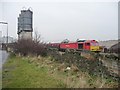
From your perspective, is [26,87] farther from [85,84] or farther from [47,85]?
[85,84]

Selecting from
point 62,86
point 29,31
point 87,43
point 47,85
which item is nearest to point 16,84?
point 47,85

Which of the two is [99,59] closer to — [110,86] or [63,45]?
[110,86]

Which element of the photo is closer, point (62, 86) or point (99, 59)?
point (62, 86)

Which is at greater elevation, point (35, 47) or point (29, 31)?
point (29, 31)

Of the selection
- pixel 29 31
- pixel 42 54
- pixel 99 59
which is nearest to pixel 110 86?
pixel 99 59

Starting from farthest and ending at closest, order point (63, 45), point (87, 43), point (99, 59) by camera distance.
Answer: point (63, 45)
point (87, 43)
point (99, 59)

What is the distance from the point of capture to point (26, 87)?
8.55 m

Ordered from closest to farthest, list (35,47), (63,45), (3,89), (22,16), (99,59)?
1. (3,89)
2. (99,59)
3. (35,47)
4. (22,16)
5. (63,45)

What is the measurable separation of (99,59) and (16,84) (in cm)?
1008

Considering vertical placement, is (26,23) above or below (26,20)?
below

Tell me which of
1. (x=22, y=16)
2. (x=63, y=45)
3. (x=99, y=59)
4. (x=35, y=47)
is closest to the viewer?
(x=99, y=59)

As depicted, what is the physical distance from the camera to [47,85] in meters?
8.88

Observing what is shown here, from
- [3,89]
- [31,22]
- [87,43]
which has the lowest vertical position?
[3,89]

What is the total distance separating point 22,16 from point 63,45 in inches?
403
